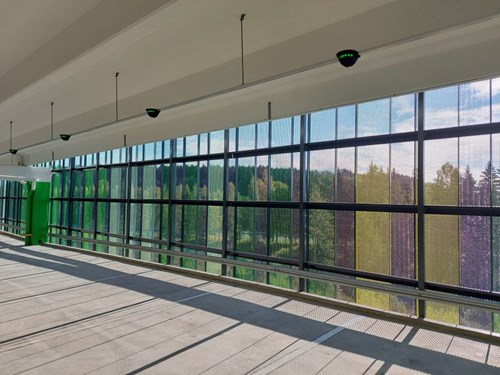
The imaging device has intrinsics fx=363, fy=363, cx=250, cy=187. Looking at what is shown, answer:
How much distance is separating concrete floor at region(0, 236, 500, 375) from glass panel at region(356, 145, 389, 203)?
1738 mm

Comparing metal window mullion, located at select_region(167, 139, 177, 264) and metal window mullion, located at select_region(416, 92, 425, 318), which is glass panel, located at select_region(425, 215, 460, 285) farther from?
metal window mullion, located at select_region(167, 139, 177, 264)

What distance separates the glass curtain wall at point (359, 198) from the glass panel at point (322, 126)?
0.02m

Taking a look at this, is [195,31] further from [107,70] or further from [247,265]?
[247,265]

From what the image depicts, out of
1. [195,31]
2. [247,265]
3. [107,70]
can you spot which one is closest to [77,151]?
[107,70]

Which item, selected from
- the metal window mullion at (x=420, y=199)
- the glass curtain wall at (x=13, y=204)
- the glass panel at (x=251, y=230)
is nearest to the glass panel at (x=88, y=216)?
the glass curtain wall at (x=13, y=204)

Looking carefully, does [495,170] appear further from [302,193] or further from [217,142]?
[217,142]

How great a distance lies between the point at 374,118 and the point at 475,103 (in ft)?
4.29

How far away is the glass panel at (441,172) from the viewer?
4.65m

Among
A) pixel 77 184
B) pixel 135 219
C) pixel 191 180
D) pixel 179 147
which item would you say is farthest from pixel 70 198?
pixel 191 180

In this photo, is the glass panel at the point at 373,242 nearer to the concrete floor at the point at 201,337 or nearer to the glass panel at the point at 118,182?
the concrete floor at the point at 201,337

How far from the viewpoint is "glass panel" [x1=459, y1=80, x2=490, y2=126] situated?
4359 mm

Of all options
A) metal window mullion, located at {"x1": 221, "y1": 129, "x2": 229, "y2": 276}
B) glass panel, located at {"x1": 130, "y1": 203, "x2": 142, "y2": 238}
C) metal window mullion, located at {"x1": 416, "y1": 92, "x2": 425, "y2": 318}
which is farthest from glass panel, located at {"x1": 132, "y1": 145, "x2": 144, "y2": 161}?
metal window mullion, located at {"x1": 416, "y1": 92, "x2": 425, "y2": 318}

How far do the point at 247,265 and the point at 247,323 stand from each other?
1610 millimetres

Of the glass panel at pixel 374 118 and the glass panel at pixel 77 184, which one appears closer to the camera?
the glass panel at pixel 374 118
